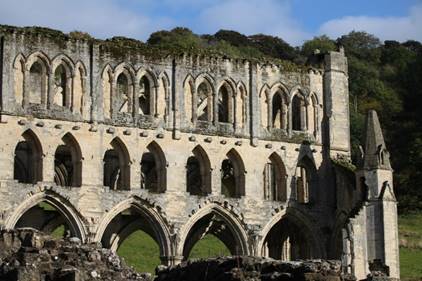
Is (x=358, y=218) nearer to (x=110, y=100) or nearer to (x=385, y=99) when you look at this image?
(x=110, y=100)

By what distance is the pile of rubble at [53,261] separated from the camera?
860 inches

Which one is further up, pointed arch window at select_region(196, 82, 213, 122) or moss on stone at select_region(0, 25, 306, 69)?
moss on stone at select_region(0, 25, 306, 69)

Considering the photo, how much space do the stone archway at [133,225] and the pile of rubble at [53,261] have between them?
17169 mm

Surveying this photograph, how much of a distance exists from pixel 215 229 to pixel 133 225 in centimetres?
324

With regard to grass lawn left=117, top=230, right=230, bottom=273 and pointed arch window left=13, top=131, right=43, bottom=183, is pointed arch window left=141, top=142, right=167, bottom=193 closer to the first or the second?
pointed arch window left=13, top=131, right=43, bottom=183

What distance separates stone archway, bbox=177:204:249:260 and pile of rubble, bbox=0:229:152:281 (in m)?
18.7

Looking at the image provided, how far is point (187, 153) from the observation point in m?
43.7

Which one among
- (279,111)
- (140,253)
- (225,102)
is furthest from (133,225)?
(140,253)

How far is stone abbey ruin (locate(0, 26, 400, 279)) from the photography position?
41.1 metres

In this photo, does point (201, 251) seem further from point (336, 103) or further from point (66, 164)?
point (336, 103)

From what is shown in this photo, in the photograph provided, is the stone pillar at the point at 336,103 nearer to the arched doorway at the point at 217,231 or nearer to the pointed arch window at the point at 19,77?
the arched doorway at the point at 217,231

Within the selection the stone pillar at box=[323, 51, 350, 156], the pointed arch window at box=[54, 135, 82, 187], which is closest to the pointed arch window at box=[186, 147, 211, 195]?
the pointed arch window at box=[54, 135, 82, 187]

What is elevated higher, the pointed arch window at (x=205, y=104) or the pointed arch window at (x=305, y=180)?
the pointed arch window at (x=205, y=104)

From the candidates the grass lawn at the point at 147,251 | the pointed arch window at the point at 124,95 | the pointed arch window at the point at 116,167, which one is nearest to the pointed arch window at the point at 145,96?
the pointed arch window at the point at 124,95
